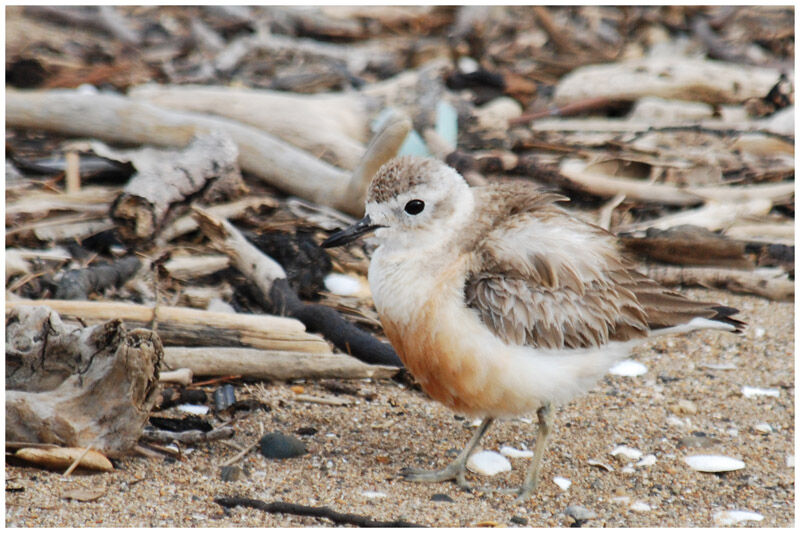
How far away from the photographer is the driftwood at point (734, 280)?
20.4 feet

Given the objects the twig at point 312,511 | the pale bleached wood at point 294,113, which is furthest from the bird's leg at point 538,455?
the pale bleached wood at point 294,113

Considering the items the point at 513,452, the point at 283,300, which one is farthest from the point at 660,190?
the point at 283,300

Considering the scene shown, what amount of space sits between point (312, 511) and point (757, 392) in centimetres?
281

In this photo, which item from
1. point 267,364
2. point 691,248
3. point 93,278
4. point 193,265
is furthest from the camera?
point 691,248

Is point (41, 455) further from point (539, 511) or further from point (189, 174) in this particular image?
point (189, 174)

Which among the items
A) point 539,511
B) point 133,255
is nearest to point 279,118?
point 133,255

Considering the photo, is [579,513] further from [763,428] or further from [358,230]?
[358,230]

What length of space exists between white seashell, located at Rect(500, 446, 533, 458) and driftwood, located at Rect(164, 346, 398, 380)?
0.76 metres

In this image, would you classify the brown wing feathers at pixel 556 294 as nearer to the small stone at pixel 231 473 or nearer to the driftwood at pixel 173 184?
the small stone at pixel 231 473

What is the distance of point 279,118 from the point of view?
305 inches

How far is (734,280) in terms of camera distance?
6.25 m

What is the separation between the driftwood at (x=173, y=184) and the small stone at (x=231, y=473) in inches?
90.0

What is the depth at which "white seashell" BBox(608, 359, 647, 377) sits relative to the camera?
5.52 m

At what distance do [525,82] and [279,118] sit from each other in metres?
2.73
